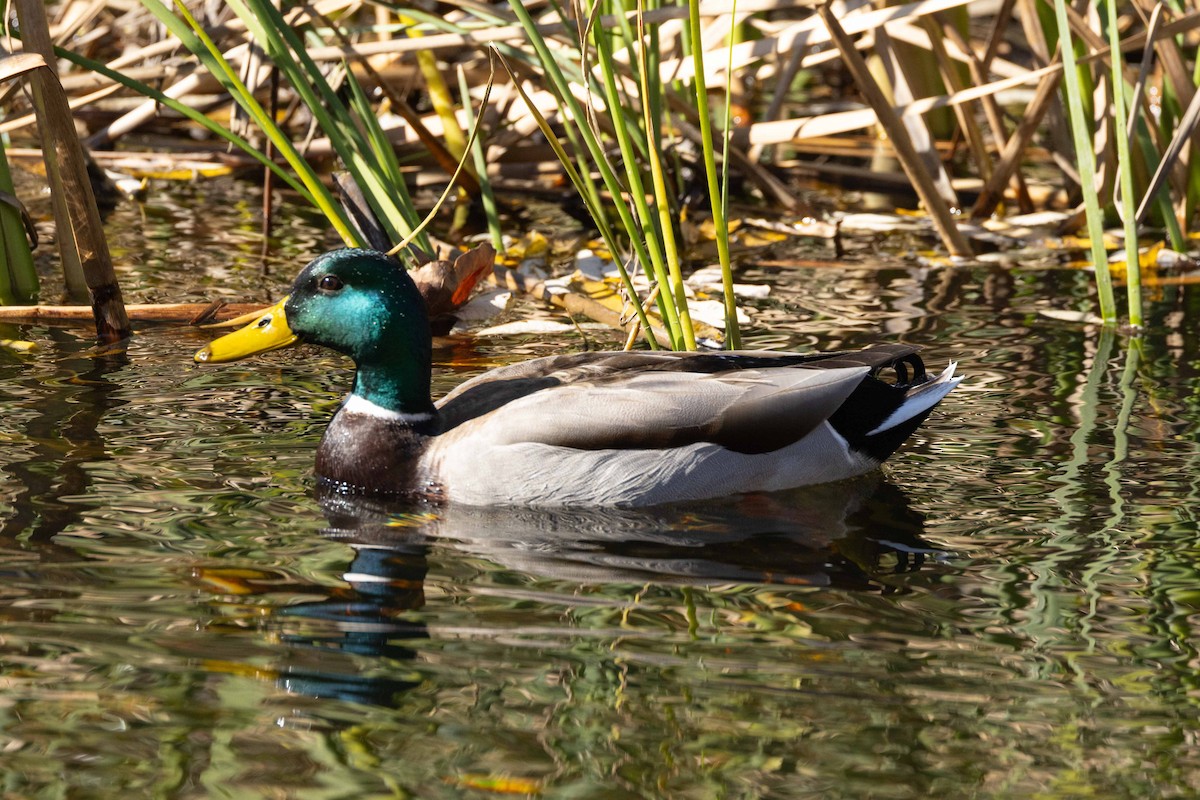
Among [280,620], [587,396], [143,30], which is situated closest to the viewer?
[280,620]

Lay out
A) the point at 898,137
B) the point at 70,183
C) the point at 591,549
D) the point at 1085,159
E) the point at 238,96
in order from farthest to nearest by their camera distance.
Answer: the point at 898,137 → the point at 1085,159 → the point at 70,183 → the point at 238,96 → the point at 591,549

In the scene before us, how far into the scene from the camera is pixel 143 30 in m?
10.6

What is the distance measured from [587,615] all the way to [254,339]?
1762 mm

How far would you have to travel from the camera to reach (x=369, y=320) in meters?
4.93

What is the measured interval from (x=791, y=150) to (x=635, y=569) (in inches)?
241

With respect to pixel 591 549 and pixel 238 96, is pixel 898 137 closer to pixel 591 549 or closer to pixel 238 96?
pixel 238 96

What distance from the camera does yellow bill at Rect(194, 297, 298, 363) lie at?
502 cm

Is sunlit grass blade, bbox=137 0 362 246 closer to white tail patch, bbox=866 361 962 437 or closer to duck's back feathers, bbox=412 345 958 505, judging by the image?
duck's back feathers, bbox=412 345 958 505

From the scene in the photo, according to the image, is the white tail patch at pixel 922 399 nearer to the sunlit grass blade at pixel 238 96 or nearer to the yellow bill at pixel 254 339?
the yellow bill at pixel 254 339

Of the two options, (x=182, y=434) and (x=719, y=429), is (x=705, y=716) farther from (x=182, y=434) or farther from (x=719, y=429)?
(x=182, y=434)

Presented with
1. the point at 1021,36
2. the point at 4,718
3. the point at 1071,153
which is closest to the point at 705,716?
the point at 4,718

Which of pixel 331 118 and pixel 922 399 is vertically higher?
pixel 331 118

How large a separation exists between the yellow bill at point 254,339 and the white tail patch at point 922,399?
5.94ft

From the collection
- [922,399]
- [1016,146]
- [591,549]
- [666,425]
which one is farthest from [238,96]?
[1016,146]
